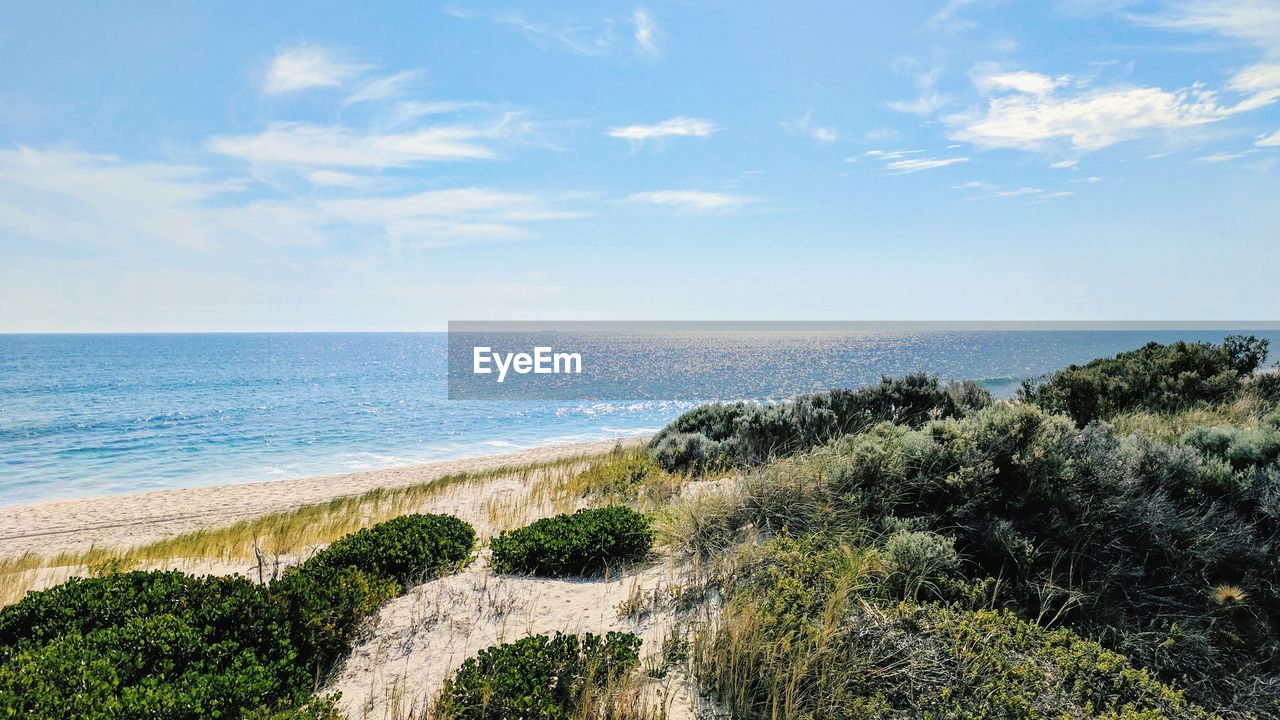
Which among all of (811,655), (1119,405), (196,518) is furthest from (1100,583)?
(196,518)

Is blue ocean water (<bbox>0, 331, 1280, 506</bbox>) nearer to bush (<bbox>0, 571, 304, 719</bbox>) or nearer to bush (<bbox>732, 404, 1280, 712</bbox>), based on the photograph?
bush (<bbox>0, 571, 304, 719</bbox>)

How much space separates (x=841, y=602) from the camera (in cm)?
478

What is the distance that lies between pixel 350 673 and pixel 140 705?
1.51 meters

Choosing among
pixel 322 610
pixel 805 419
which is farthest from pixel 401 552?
pixel 805 419

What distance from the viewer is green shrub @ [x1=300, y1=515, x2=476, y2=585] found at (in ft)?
23.4

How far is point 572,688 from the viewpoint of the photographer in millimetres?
4125

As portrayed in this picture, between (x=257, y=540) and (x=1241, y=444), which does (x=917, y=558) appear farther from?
(x=257, y=540)

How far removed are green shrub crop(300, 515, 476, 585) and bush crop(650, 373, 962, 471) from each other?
5745mm

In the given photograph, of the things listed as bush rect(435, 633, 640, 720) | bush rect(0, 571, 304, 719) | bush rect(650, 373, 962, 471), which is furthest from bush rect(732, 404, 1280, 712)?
bush rect(650, 373, 962, 471)

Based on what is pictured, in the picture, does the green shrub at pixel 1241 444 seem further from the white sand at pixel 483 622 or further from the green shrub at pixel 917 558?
the white sand at pixel 483 622

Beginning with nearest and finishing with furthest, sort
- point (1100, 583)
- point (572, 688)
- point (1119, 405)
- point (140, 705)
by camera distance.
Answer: point (140, 705) → point (572, 688) → point (1100, 583) → point (1119, 405)

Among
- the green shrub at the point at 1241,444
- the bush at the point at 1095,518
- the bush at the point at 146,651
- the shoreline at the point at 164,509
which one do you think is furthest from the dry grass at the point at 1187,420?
the shoreline at the point at 164,509

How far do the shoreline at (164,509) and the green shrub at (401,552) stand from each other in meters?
9.40

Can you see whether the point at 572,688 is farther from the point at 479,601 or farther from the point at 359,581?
the point at 359,581
